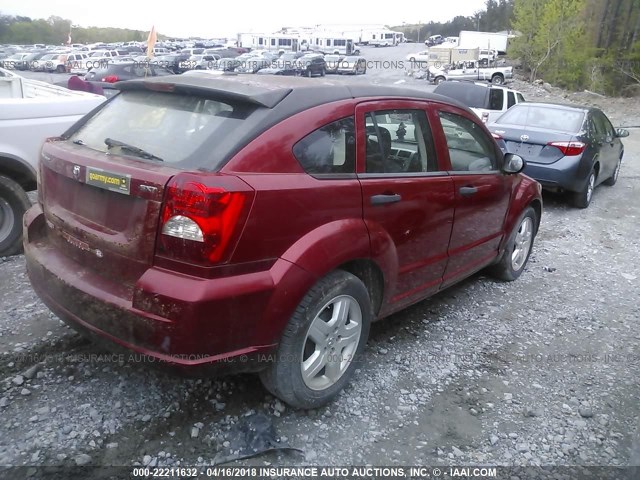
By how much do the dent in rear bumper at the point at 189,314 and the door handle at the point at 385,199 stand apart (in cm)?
66

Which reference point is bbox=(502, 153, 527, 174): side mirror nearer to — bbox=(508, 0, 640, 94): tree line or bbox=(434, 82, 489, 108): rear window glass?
bbox=(434, 82, 489, 108): rear window glass

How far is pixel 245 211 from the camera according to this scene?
2.40 m

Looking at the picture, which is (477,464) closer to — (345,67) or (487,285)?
(487,285)

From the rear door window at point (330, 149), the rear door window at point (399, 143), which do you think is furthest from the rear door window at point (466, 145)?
the rear door window at point (330, 149)

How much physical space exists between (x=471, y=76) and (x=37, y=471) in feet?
119

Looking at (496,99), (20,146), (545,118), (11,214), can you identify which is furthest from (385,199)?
(496,99)

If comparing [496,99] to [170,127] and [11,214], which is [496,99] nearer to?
[11,214]

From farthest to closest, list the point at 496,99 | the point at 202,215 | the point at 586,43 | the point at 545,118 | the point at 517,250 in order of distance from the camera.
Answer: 1. the point at 586,43
2. the point at 496,99
3. the point at 545,118
4. the point at 517,250
5. the point at 202,215

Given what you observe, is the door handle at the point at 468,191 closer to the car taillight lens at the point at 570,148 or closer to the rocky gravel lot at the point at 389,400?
the rocky gravel lot at the point at 389,400

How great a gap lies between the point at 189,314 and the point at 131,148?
37.4 inches

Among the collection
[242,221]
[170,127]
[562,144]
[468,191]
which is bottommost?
[562,144]

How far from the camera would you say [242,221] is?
2.39m

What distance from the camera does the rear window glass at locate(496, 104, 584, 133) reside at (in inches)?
330

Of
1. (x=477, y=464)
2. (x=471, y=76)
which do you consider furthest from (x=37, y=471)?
(x=471, y=76)
